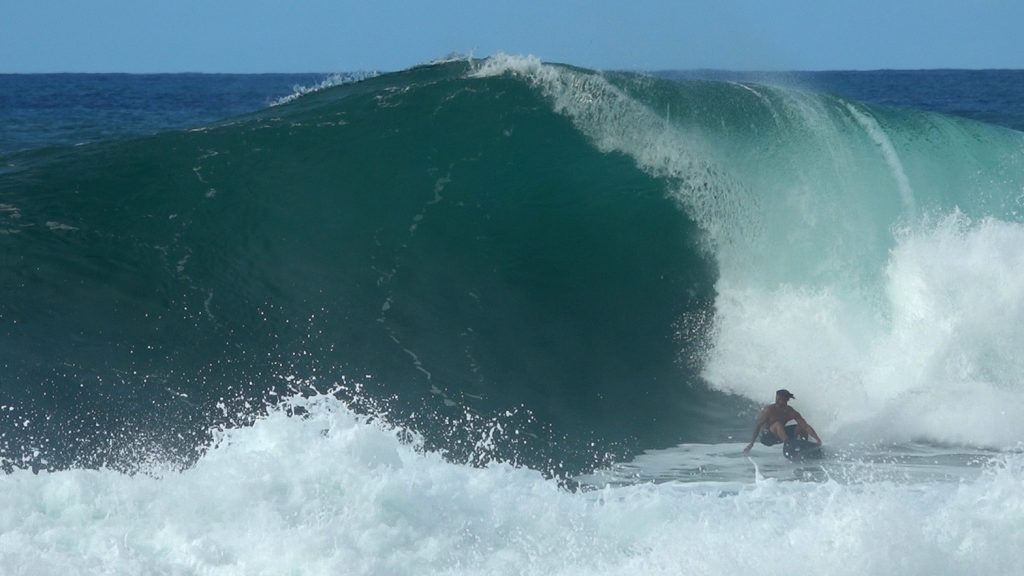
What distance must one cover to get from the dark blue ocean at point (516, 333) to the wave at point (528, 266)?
0.04 meters

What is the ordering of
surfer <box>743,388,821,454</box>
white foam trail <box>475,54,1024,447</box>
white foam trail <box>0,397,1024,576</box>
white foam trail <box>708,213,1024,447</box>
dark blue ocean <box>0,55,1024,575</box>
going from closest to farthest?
white foam trail <box>0,397,1024,576</box>
dark blue ocean <box>0,55,1024,575</box>
surfer <box>743,388,821,454</box>
white foam trail <box>708,213,1024,447</box>
white foam trail <box>475,54,1024,447</box>

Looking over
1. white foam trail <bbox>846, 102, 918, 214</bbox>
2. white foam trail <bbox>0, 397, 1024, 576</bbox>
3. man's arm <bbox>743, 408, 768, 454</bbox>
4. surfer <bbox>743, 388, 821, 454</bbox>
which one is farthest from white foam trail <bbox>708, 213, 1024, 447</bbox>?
white foam trail <bbox>0, 397, 1024, 576</bbox>

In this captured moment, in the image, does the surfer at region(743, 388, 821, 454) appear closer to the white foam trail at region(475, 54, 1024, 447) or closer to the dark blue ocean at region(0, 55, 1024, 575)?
the dark blue ocean at region(0, 55, 1024, 575)

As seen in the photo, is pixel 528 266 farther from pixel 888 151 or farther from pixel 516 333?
pixel 888 151

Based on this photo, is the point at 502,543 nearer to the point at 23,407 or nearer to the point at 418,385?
the point at 418,385

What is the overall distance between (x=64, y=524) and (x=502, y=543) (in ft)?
7.41

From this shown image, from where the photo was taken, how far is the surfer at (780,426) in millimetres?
9320

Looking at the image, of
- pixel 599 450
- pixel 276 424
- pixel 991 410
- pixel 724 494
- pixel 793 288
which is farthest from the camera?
pixel 793 288

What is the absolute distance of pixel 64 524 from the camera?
6105 millimetres

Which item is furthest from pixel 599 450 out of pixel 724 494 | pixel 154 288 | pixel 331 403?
pixel 154 288

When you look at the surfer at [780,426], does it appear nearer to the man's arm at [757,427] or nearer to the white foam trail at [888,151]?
the man's arm at [757,427]

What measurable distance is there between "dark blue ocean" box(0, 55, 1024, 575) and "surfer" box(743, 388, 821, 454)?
228 millimetres

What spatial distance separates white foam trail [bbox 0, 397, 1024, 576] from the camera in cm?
599

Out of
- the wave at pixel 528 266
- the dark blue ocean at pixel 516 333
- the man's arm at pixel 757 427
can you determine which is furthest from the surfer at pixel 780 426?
the wave at pixel 528 266
